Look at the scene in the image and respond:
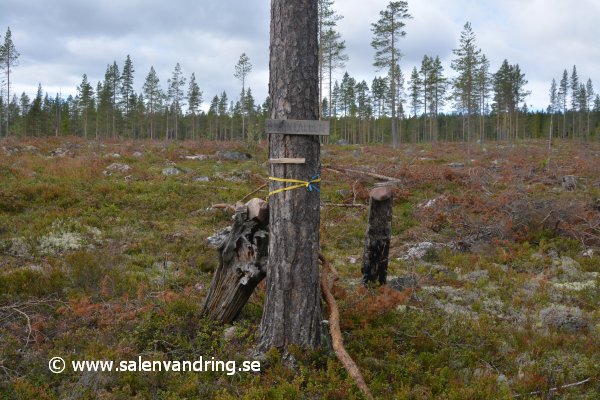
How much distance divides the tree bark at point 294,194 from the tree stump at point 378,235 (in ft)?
8.46

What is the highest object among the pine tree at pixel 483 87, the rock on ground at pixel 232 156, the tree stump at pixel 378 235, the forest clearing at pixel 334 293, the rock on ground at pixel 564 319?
the pine tree at pixel 483 87

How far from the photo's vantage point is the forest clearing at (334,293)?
396 cm

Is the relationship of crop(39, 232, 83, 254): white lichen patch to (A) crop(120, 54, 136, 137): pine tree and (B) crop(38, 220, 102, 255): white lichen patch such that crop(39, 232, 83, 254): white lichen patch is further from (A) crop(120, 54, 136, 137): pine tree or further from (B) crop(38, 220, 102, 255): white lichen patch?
(A) crop(120, 54, 136, 137): pine tree

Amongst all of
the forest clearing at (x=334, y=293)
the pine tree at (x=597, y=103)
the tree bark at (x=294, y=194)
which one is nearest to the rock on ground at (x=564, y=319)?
the forest clearing at (x=334, y=293)

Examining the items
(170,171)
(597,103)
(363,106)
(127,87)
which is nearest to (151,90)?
(127,87)

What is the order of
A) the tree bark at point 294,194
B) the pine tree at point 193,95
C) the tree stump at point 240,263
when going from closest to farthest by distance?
1. the tree bark at point 294,194
2. the tree stump at point 240,263
3. the pine tree at point 193,95

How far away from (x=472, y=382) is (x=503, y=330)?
1.78 metres

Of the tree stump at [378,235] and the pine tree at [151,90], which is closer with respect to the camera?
the tree stump at [378,235]

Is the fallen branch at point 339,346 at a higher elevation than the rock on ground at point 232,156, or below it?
below

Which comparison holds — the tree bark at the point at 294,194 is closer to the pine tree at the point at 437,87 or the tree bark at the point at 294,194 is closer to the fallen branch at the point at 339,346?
the fallen branch at the point at 339,346

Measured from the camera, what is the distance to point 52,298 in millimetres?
5914

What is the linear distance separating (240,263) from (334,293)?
157 centimetres

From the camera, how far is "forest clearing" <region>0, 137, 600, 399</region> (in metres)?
3.96

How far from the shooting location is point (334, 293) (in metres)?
5.76
